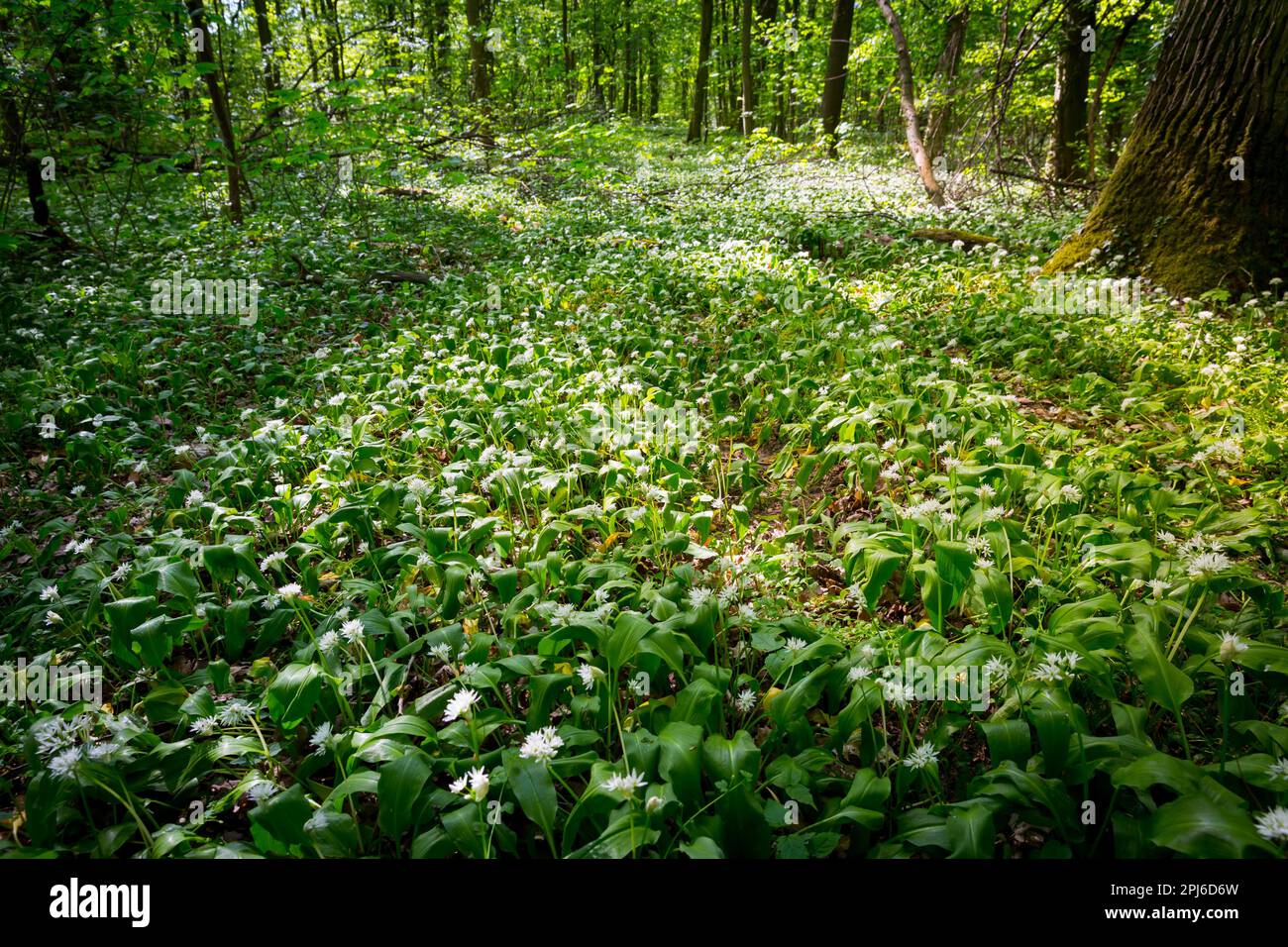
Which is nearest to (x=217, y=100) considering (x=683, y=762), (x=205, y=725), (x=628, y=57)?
(x=205, y=725)

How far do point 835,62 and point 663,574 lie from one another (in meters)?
14.6

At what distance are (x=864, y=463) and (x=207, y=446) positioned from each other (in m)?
4.35

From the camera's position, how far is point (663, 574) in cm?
294

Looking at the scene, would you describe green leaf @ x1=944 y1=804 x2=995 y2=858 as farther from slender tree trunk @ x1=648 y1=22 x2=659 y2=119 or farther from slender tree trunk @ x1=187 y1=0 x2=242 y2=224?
slender tree trunk @ x1=648 y1=22 x2=659 y2=119

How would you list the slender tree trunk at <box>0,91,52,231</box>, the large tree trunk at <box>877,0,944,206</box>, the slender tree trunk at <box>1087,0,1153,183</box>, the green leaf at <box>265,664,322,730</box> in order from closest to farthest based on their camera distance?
the green leaf at <box>265,664,322,730</box>, the slender tree trunk at <box>0,91,52,231</box>, the slender tree trunk at <box>1087,0,1153,183</box>, the large tree trunk at <box>877,0,944,206</box>

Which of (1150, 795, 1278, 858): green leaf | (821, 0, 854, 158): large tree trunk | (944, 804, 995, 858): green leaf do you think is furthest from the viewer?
(821, 0, 854, 158): large tree trunk

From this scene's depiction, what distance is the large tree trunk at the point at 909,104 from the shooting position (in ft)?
28.2

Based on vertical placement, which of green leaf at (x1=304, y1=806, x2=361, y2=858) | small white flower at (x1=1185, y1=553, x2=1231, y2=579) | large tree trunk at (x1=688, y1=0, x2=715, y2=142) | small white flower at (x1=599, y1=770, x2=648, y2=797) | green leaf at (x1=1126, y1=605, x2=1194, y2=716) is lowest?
green leaf at (x1=304, y1=806, x2=361, y2=858)

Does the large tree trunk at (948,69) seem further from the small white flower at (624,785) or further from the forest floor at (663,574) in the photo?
the small white flower at (624,785)

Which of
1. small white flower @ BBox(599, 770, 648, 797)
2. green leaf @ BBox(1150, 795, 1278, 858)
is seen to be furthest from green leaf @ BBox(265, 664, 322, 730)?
green leaf @ BBox(1150, 795, 1278, 858)

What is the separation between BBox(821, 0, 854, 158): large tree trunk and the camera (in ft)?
43.9

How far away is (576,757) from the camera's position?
74.1 inches

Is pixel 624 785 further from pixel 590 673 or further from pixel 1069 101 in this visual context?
pixel 1069 101

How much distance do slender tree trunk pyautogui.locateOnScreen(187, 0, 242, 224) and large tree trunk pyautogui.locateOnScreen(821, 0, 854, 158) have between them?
10422 millimetres
